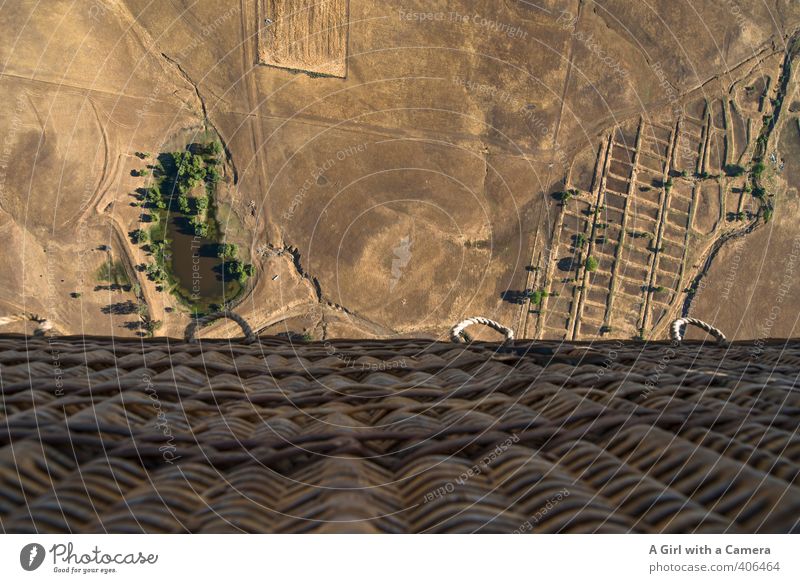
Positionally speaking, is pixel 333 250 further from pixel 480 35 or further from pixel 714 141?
pixel 714 141

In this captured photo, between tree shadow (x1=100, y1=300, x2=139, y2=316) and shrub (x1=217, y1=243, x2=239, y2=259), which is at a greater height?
shrub (x1=217, y1=243, x2=239, y2=259)

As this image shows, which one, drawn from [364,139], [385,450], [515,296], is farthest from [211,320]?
[385,450]

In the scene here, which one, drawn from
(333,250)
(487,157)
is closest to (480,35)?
(487,157)

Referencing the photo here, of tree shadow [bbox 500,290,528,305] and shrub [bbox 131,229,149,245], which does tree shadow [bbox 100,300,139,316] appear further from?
tree shadow [bbox 500,290,528,305]

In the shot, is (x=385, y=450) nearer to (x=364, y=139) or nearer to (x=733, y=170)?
(x=364, y=139)

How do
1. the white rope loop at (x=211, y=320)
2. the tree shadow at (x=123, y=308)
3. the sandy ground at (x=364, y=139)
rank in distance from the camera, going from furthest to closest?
the white rope loop at (x=211, y=320)
the tree shadow at (x=123, y=308)
the sandy ground at (x=364, y=139)

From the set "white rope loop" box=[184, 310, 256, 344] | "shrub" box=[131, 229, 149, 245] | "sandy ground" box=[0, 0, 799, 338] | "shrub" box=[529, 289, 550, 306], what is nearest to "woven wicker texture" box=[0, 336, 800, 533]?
"white rope loop" box=[184, 310, 256, 344]

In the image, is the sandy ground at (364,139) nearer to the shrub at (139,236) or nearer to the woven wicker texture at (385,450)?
the shrub at (139,236)

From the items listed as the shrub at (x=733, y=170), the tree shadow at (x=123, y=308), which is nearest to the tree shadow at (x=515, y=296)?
the shrub at (x=733, y=170)
